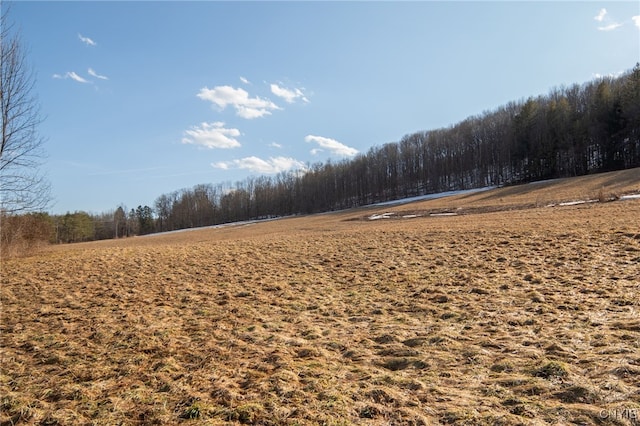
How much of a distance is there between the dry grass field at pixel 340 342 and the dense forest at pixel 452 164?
765 inches

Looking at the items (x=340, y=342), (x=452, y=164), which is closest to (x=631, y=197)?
(x=340, y=342)

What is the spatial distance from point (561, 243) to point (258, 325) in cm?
1146

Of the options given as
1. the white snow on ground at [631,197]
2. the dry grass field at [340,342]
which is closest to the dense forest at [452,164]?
the dry grass field at [340,342]

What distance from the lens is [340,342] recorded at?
18.1ft

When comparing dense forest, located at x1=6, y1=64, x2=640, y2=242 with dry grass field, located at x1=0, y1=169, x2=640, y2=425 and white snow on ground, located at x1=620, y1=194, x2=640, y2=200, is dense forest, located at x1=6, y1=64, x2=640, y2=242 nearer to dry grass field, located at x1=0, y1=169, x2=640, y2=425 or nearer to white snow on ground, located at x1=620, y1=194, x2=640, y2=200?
dry grass field, located at x1=0, y1=169, x2=640, y2=425

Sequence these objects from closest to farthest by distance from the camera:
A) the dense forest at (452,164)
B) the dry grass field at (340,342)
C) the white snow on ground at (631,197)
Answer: the dry grass field at (340,342) → the white snow on ground at (631,197) → the dense forest at (452,164)

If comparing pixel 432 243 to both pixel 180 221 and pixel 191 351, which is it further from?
pixel 180 221

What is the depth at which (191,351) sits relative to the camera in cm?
532

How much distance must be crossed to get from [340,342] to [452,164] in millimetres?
89185

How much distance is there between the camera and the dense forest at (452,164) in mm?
55406

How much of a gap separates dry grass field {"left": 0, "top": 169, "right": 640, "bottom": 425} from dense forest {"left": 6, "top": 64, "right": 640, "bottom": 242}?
1944 cm

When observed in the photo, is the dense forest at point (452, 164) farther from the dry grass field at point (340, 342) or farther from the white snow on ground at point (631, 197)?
the white snow on ground at point (631, 197)

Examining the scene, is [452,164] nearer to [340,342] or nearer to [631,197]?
[631,197]

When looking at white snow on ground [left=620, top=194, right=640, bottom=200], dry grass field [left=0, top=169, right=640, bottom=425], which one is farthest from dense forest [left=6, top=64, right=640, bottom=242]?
white snow on ground [left=620, top=194, right=640, bottom=200]
